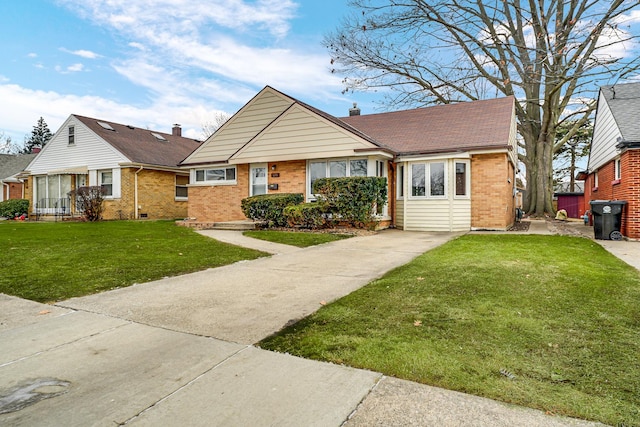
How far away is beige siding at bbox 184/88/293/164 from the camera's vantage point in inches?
657

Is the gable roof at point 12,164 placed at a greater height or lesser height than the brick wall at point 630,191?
greater

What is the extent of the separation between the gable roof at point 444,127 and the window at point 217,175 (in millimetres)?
6540

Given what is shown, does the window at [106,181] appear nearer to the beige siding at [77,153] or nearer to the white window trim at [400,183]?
the beige siding at [77,153]

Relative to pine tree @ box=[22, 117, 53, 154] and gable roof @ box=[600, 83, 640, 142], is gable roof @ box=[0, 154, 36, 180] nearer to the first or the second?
pine tree @ box=[22, 117, 53, 154]

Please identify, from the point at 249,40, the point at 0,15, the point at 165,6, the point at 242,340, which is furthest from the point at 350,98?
the point at 242,340

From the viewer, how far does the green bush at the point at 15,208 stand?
23.8 m

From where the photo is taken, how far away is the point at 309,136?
47.1ft

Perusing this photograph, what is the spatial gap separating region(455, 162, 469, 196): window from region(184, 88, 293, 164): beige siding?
25.1 feet

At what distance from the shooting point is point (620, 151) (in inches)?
443

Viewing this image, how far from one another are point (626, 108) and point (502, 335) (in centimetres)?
1343

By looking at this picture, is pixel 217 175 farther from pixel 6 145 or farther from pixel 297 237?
pixel 6 145

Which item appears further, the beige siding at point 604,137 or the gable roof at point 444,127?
the gable roof at point 444,127

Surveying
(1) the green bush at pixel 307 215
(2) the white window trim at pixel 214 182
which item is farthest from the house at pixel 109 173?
(1) the green bush at pixel 307 215

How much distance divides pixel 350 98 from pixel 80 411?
2116 centimetres
